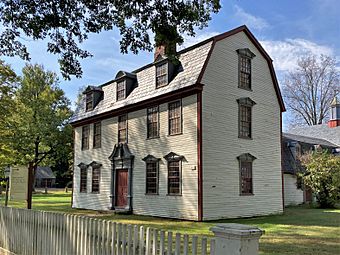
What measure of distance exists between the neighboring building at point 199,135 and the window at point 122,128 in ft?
0.19

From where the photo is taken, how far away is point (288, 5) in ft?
30.2

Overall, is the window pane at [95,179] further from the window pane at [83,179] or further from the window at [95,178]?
the window pane at [83,179]

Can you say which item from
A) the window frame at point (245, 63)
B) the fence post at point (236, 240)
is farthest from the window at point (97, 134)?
the fence post at point (236, 240)

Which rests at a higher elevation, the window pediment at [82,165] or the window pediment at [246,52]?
the window pediment at [246,52]

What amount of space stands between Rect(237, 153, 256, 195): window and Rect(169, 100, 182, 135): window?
3289mm

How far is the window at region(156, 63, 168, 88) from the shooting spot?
18281 mm

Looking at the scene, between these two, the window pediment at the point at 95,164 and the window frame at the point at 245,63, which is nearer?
the window frame at the point at 245,63

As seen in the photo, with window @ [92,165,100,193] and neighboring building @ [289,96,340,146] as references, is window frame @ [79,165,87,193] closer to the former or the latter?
window @ [92,165,100,193]

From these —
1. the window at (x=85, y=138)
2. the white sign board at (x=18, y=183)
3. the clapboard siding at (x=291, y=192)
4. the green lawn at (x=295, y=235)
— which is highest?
the window at (x=85, y=138)

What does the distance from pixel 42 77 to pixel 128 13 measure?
1408 inches

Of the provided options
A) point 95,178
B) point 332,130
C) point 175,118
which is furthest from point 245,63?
point 332,130

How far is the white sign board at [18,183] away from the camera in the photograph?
1155 cm

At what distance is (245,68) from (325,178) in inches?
382

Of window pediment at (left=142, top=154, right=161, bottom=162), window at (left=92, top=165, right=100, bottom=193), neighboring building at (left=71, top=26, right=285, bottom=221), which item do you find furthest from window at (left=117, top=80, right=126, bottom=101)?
window at (left=92, top=165, right=100, bottom=193)
